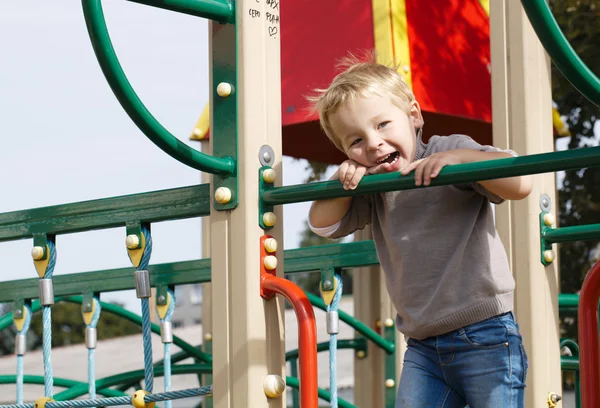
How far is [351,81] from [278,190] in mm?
278

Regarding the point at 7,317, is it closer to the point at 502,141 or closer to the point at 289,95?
the point at 289,95

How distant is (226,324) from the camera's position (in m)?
2.01

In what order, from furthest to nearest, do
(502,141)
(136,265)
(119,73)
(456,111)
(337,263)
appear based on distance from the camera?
(456,111) < (337,263) < (502,141) < (136,265) < (119,73)

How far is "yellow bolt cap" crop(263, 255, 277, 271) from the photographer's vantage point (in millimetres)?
2016

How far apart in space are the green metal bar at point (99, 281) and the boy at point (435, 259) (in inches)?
30.6

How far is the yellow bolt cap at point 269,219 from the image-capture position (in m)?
2.03

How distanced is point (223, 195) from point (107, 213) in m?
0.43

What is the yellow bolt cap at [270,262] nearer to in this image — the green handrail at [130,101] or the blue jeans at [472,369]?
the green handrail at [130,101]

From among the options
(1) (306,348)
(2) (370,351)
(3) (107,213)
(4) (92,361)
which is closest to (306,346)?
(1) (306,348)

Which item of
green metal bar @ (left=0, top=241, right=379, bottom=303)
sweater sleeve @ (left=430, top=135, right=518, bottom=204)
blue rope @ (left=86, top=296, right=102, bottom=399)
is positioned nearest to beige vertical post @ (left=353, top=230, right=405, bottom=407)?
green metal bar @ (left=0, top=241, right=379, bottom=303)

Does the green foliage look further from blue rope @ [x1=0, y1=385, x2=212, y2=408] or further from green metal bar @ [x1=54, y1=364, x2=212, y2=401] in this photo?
blue rope @ [x1=0, y1=385, x2=212, y2=408]

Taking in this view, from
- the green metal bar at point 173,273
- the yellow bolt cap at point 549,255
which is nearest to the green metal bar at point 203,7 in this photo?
the green metal bar at point 173,273

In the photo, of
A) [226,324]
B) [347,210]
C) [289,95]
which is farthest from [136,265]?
[289,95]

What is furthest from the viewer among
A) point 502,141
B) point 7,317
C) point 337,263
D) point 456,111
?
point 456,111
